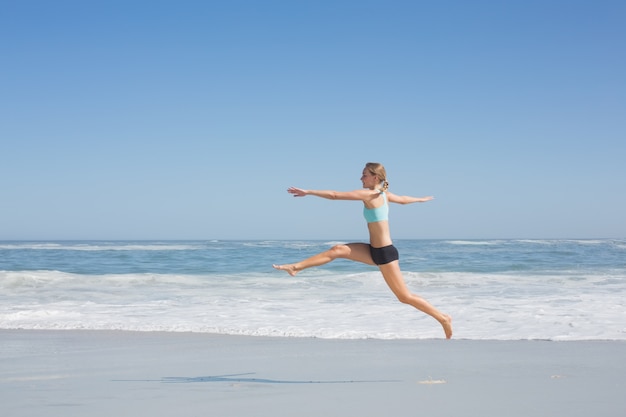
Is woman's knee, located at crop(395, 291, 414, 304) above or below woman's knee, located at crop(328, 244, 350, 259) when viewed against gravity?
below

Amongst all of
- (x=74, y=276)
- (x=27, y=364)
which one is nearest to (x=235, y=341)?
(x=27, y=364)

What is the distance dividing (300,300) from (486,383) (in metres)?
9.02

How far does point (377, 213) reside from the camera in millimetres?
6930

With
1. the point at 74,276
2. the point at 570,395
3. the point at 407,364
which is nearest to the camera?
the point at 570,395

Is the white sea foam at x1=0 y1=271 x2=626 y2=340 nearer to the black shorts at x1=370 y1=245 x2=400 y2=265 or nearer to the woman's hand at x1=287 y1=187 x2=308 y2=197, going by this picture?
the black shorts at x1=370 y1=245 x2=400 y2=265

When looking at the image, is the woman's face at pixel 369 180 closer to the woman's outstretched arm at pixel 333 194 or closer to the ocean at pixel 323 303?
the woman's outstretched arm at pixel 333 194

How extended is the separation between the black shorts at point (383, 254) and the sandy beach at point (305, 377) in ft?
3.63

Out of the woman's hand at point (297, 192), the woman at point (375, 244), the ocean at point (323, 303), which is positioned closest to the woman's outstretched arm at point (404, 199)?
the woman at point (375, 244)

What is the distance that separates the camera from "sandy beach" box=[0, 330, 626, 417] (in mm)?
5281

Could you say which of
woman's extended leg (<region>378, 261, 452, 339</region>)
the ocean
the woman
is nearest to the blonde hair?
the woman

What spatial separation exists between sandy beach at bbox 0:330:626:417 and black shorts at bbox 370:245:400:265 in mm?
1105

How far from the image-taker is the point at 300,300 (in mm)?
14930

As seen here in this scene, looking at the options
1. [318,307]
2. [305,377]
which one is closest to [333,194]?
[305,377]

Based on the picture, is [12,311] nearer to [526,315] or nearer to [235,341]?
[235,341]
